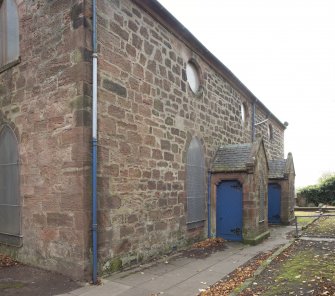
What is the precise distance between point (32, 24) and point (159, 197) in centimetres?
496

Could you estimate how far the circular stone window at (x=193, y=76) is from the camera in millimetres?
10993

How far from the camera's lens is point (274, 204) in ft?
54.3

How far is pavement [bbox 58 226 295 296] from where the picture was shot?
19.6 ft

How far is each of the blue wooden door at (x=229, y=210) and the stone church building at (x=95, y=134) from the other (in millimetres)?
431

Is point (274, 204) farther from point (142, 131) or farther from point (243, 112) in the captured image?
point (142, 131)

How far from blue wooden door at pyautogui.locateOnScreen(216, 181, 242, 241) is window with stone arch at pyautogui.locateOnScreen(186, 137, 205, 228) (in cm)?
66

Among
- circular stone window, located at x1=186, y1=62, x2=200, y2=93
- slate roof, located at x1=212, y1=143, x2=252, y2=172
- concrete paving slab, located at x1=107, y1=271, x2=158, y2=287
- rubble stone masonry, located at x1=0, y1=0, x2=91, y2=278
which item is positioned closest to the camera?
concrete paving slab, located at x1=107, y1=271, x2=158, y2=287

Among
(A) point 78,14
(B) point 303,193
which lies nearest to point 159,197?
(A) point 78,14

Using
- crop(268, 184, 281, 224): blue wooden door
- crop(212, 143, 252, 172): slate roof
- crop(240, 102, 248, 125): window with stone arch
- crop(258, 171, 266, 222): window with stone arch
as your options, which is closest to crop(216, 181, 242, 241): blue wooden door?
crop(212, 143, 252, 172): slate roof

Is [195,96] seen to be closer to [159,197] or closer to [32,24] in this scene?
[159,197]

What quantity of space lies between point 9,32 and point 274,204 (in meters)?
13.3

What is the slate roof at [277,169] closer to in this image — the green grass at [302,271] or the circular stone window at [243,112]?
the circular stone window at [243,112]

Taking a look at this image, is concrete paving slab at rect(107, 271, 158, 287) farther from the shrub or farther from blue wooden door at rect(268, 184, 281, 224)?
the shrub

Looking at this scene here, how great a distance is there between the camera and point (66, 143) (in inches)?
268
